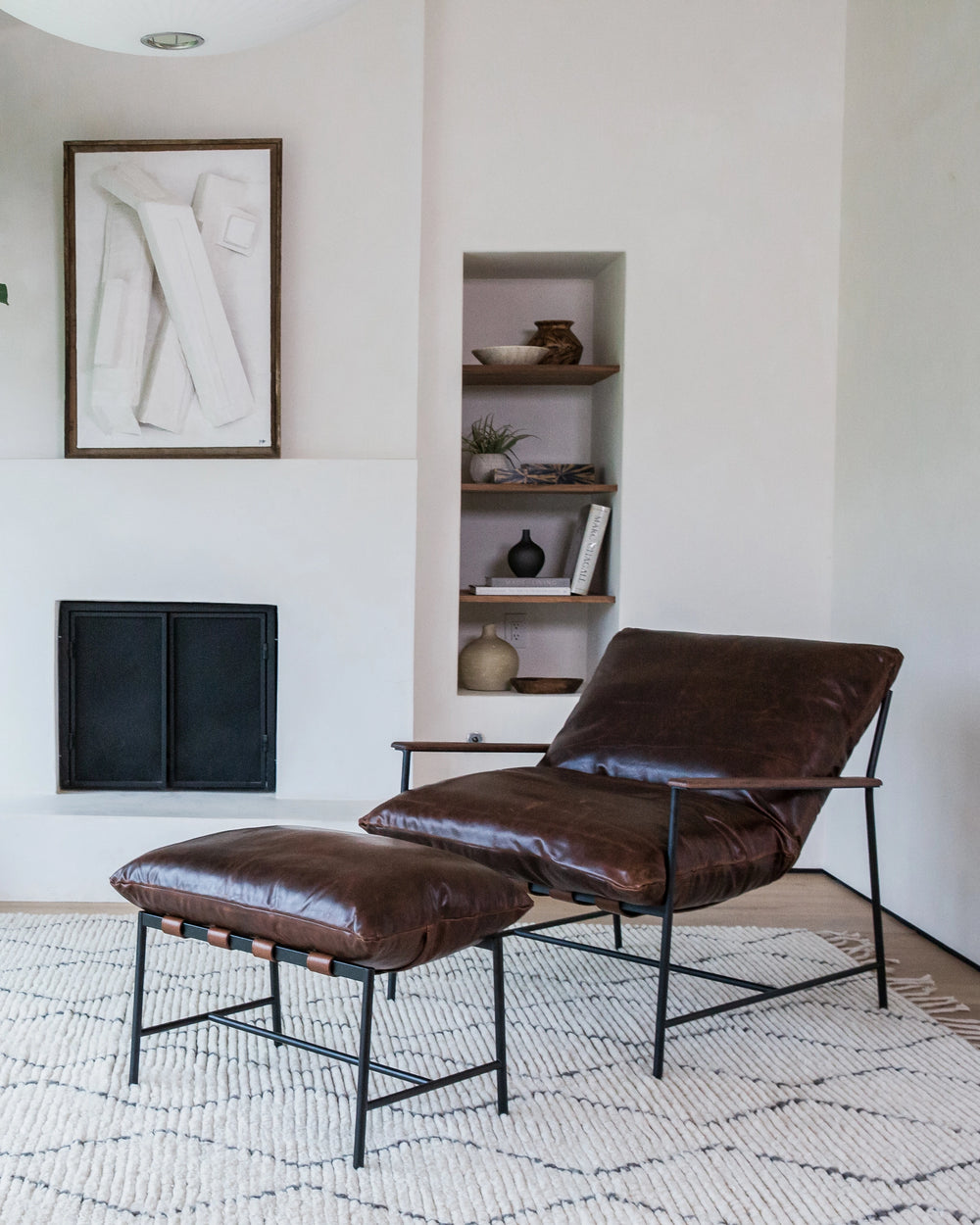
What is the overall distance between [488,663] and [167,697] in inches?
43.0

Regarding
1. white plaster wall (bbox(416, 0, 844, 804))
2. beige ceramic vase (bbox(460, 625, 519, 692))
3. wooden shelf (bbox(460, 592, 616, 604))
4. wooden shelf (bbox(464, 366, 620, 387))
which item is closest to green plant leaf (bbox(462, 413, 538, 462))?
wooden shelf (bbox(464, 366, 620, 387))

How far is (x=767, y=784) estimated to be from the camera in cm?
240

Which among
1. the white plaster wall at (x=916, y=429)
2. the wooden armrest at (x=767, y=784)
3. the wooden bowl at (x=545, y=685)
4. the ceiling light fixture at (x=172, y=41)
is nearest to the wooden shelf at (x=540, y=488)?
the wooden bowl at (x=545, y=685)

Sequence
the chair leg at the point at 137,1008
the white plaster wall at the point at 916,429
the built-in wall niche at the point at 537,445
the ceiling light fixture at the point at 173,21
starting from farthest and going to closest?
the built-in wall niche at the point at 537,445
the white plaster wall at the point at 916,429
the chair leg at the point at 137,1008
the ceiling light fixture at the point at 173,21

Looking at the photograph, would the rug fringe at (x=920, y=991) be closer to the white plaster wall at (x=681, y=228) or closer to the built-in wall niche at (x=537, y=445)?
the white plaster wall at (x=681, y=228)

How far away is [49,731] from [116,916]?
75cm

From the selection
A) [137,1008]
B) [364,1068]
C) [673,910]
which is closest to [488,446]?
[673,910]

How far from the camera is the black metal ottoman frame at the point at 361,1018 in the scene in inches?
72.9

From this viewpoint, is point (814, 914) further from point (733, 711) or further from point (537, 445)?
point (537, 445)

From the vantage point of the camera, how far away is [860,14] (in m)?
3.83

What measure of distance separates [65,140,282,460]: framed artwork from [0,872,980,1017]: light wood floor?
1.49m

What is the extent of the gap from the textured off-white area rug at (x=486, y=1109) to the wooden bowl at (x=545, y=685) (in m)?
1.41

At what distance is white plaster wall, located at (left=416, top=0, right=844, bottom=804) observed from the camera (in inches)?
156

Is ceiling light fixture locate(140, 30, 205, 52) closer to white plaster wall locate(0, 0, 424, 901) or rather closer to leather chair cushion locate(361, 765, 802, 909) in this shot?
leather chair cushion locate(361, 765, 802, 909)
